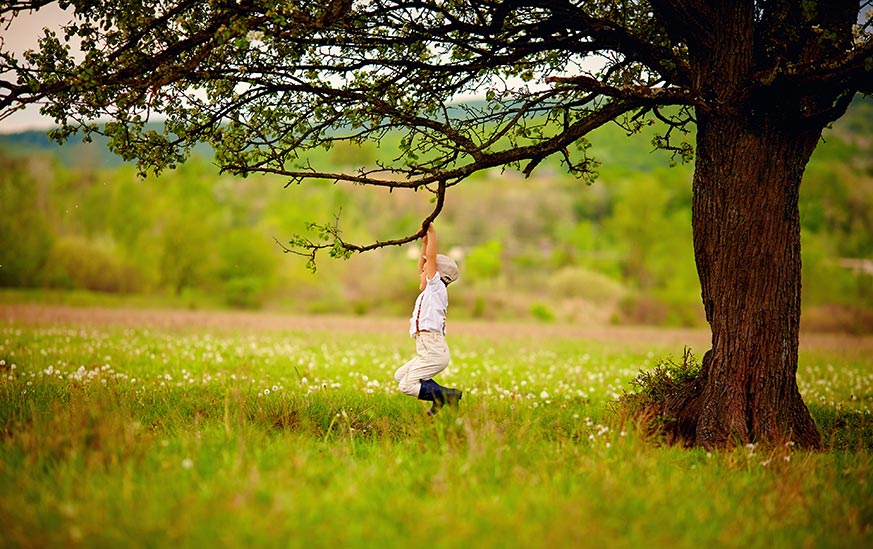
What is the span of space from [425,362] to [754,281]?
3760mm

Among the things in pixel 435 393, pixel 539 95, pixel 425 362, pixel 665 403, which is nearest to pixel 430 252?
pixel 425 362

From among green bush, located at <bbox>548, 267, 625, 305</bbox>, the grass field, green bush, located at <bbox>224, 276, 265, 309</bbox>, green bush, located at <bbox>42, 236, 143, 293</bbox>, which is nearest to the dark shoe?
the grass field

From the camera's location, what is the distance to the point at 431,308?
25.4 feet

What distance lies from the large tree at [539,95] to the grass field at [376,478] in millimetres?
1490

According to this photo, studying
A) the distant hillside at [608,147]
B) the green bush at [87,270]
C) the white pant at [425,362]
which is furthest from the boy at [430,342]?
the green bush at [87,270]

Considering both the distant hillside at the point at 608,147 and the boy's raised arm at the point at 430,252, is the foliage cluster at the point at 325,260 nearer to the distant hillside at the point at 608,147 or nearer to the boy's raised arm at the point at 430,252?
the distant hillside at the point at 608,147

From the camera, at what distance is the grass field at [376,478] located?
4137mm

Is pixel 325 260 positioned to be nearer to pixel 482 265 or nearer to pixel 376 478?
pixel 482 265

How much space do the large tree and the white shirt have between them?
26.8 inches

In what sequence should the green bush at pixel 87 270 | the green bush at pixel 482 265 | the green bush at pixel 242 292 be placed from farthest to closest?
1. the green bush at pixel 482 265
2. the green bush at pixel 242 292
3. the green bush at pixel 87 270

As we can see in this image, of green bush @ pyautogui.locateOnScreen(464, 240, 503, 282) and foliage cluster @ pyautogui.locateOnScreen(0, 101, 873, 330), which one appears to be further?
green bush @ pyautogui.locateOnScreen(464, 240, 503, 282)

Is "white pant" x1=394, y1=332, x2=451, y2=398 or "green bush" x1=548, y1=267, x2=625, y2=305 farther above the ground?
"green bush" x1=548, y1=267, x2=625, y2=305

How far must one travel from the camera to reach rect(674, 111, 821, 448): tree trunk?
298 inches

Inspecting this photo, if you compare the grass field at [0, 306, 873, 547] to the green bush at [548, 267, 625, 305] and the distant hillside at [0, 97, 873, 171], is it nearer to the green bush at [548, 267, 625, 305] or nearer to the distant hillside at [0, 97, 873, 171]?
the distant hillside at [0, 97, 873, 171]
